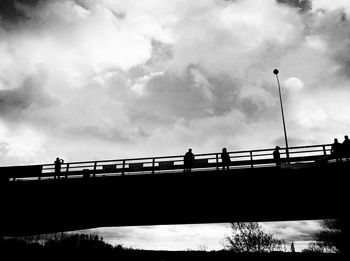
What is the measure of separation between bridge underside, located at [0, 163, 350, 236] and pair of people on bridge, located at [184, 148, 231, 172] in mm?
811

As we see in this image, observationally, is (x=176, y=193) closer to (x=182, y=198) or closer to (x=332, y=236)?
(x=182, y=198)

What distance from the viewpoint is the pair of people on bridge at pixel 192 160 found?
15.1m

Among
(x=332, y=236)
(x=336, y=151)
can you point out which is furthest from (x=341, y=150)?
(x=332, y=236)

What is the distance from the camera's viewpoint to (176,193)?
15.0m

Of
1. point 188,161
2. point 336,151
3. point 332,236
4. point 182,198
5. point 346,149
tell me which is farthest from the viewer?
point 332,236

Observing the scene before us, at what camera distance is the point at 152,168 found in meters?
15.9

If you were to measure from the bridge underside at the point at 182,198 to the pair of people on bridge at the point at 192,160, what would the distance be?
81 centimetres

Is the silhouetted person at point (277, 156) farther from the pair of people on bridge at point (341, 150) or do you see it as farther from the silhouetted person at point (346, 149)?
the silhouetted person at point (346, 149)

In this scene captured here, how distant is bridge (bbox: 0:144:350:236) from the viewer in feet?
44.9

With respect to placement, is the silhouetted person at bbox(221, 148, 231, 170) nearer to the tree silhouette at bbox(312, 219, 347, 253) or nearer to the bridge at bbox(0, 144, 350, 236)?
the bridge at bbox(0, 144, 350, 236)

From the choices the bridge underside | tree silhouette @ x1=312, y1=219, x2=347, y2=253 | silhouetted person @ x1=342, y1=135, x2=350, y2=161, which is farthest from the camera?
tree silhouette @ x1=312, y1=219, x2=347, y2=253

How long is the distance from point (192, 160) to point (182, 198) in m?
2.27

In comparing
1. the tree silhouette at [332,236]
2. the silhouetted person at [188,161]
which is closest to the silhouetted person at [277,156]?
the silhouetted person at [188,161]

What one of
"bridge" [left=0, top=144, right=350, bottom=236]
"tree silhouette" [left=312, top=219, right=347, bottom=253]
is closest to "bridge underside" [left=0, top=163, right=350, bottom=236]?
"bridge" [left=0, top=144, right=350, bottom=236]
